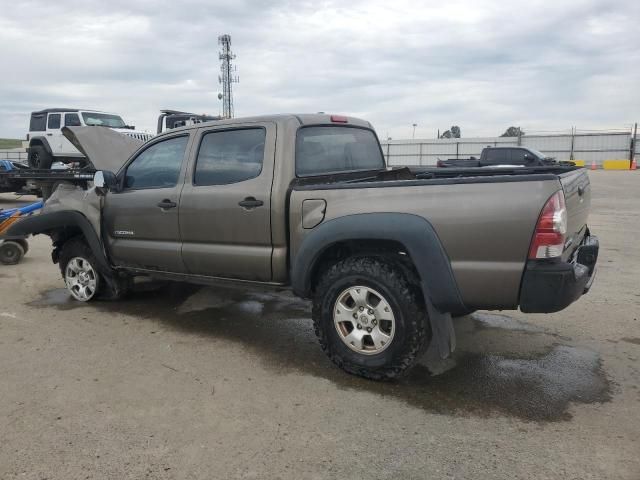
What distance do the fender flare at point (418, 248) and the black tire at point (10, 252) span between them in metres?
6.08

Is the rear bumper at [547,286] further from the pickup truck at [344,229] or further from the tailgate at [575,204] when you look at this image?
the tailgate at [575,204]

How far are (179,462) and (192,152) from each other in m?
2.71

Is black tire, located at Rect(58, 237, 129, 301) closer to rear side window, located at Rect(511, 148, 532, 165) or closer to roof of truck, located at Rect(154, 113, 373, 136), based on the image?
roof of truck, located at Rect(154, 113, 373, 136)

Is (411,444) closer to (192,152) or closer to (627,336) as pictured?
(627,336)

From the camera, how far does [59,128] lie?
56.7ft

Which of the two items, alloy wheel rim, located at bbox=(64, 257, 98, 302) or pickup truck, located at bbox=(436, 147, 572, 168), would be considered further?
pickup truck, located at bbox=(436, 147, 572, 168)

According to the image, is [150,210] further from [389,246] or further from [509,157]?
[509,157]

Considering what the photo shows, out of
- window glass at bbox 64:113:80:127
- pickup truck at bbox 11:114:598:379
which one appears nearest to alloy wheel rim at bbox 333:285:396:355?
pickup truck at bbox 11:114:598:379

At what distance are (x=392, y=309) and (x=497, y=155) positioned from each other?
16376 millimetres

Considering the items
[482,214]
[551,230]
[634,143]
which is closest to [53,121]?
[482,214]

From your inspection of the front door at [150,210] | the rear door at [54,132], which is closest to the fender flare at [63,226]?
the front door at [150,210]

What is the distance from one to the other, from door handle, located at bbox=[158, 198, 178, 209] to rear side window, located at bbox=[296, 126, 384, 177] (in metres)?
1.24

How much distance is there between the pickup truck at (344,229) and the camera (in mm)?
3154

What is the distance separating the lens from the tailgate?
331 centimetres
